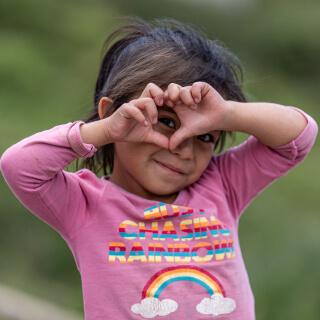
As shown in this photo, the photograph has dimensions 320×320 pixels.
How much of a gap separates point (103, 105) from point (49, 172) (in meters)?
0.33

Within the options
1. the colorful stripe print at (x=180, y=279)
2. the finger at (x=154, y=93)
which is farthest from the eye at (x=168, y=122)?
the colorful stripe print at (x=180, y=279)

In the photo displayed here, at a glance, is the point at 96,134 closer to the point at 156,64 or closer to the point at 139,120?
the point at 139,120

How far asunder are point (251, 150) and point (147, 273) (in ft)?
1.59

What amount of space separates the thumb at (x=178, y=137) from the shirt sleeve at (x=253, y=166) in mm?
291

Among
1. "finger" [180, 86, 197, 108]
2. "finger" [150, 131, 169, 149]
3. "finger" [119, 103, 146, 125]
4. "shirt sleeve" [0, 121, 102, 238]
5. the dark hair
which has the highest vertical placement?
the dark hair

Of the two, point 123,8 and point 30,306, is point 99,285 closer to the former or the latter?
point 30,306

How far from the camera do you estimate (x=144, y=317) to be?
6.35 ft

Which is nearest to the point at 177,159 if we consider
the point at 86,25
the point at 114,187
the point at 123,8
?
the point at 114,187

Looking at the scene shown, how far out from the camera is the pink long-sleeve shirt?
189 cm

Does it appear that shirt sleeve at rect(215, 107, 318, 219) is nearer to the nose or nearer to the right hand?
the nose

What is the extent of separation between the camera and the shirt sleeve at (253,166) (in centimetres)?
217

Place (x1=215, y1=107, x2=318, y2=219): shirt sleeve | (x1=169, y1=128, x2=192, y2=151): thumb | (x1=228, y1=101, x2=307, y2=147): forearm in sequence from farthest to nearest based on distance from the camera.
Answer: (x1=215, y1=107, x2=318, y2=219): shirt sleeve, (x1=228, y1=101, x2=307, y2=147): forearm, (x1=169, y1=128, x2=192, y2=151): thumb

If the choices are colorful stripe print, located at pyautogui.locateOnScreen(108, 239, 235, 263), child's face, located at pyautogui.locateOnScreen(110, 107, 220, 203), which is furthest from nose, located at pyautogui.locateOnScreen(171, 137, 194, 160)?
colorful stripe print, located at pyautogui.locateOnScreen(108, 239, 235, 263)

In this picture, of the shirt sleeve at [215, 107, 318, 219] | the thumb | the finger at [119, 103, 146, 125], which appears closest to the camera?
the finger at [119, 103, 146, 125]
